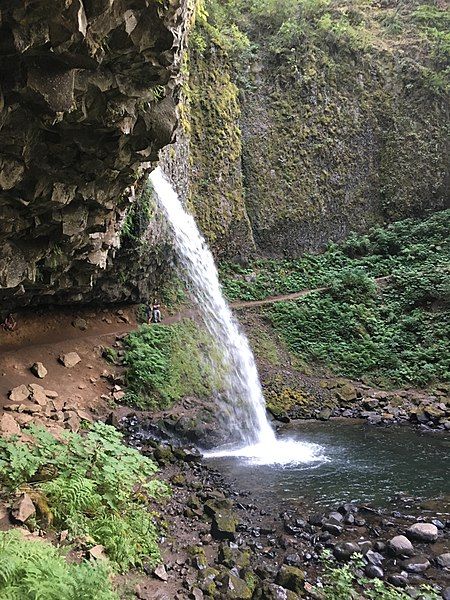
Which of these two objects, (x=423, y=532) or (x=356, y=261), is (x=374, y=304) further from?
(x=423, y=532)

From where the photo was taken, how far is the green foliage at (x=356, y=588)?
5401 mm

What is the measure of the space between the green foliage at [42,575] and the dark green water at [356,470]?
4.52 meters

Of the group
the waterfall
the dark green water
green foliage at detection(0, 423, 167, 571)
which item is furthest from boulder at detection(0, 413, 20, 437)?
the waterfall

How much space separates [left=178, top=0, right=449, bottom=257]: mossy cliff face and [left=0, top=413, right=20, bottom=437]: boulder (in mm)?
14344

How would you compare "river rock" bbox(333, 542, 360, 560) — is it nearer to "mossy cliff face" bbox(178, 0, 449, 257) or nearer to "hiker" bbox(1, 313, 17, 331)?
"hiker" bbox(1, 313, 17, 331)

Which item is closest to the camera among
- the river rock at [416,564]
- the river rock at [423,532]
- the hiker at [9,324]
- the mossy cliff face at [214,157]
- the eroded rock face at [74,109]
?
the eroded rock face at [74,109]

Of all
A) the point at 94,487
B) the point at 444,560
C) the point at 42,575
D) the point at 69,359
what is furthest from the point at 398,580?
the point at 69,359

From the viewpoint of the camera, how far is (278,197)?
21.9 meters

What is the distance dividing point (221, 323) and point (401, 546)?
10.0 metres

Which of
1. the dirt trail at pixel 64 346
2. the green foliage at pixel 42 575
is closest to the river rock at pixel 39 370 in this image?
the dirt trail at pixel 64 346

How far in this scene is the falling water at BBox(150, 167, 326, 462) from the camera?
38.8 feet

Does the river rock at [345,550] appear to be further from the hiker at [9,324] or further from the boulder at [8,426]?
the hiker at [9,324]

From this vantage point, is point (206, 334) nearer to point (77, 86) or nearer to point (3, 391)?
point (3, 391)

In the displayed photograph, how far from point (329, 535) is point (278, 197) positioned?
17.2 m
